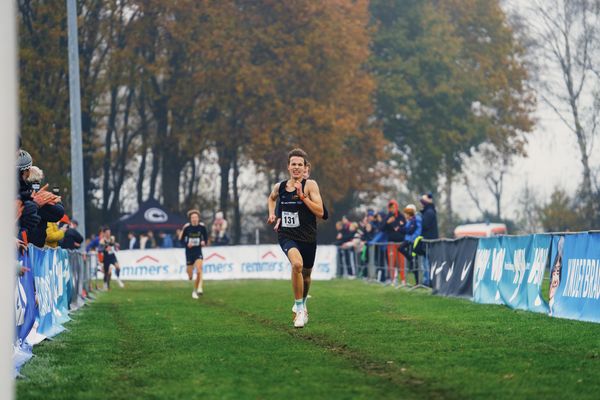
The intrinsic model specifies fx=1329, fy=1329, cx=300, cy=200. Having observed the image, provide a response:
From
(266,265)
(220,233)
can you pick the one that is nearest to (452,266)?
(266,265)

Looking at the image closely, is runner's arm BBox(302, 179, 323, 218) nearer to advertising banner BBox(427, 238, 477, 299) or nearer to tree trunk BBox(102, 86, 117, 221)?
advertising banner BBox(427, 238, 477, 299)

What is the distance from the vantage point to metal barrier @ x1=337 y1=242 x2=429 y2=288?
98.4 feet

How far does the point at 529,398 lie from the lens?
30.5 feet

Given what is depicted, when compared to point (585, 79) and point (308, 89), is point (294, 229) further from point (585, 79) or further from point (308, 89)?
point (585, 79)

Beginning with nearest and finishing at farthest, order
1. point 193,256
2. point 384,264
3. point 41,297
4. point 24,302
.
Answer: point 24,302, point 41,297, point 193,256, point 384,264

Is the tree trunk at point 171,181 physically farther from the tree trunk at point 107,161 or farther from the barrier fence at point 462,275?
the barrier fence at point 462,275

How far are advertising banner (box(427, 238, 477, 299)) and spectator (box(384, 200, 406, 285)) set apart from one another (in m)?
4.77

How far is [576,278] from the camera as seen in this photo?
1739 cm

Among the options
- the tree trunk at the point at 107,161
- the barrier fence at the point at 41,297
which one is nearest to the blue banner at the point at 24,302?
the barrier fence at the point at 41,297

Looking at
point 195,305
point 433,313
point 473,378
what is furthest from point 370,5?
point 473,378

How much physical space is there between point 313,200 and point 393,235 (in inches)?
716

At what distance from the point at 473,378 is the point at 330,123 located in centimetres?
4464

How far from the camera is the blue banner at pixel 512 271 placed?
63.6ft

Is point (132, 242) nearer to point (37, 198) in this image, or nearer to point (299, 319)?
point (37, 198)
